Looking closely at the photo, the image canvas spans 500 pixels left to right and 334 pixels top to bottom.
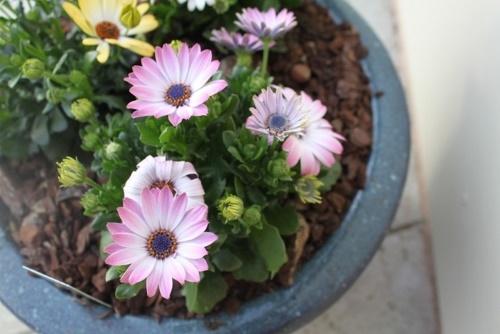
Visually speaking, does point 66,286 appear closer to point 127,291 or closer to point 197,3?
point 127,291

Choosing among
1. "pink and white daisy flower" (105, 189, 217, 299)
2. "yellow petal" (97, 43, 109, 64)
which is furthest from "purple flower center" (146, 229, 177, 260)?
"yellow petal" (97, 43, 109, 64)

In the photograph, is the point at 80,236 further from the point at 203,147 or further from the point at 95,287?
the point at 203,147

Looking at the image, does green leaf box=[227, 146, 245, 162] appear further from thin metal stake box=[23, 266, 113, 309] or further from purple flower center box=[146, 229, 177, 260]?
thin metal stake box=[23, 266, 113, 309]

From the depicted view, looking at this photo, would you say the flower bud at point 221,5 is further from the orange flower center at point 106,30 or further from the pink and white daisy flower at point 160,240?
the pink and white daisy flower at point 160,240

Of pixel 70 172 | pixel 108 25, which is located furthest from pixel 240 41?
pixel 70 172

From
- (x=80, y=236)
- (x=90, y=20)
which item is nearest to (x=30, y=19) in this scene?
(x=90, y=20)

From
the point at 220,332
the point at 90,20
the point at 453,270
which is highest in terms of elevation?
the point at 90,20
